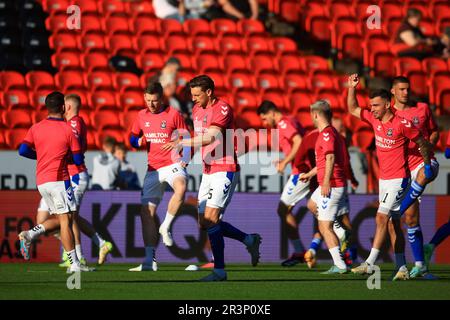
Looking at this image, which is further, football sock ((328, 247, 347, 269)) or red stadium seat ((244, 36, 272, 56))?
red stadium seat ((244, 36, 272, 56))

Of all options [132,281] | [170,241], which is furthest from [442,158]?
[132,281]

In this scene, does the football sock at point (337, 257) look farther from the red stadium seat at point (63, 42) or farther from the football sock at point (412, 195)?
the red stadium seat at point (63, 42)

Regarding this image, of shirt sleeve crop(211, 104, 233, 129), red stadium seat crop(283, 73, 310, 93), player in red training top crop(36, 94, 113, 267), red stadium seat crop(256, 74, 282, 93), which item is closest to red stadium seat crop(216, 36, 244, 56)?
red stadium seat crop(256, 74, 282, 93)

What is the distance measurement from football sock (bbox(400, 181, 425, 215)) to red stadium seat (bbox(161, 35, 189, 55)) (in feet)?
33.7

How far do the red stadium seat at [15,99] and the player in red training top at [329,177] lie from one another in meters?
7.57

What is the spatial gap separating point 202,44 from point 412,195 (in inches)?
416

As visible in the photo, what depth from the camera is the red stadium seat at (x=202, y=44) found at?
2244 centimetres

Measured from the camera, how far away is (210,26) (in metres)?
23.3

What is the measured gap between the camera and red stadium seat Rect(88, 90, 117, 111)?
20219 millimetres

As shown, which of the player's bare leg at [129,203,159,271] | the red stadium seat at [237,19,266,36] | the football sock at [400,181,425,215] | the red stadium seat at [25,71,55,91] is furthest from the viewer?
the red stadium seat at [237,19,266,36]

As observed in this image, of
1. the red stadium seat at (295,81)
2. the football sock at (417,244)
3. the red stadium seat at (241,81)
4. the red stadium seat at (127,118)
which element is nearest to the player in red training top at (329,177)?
the football sock at (417,244)

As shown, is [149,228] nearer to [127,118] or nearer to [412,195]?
[412,195]

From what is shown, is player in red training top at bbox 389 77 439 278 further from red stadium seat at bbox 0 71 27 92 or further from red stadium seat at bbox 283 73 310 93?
red stadium seat at bbox 0 71 27 92

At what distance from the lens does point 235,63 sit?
875 inches
